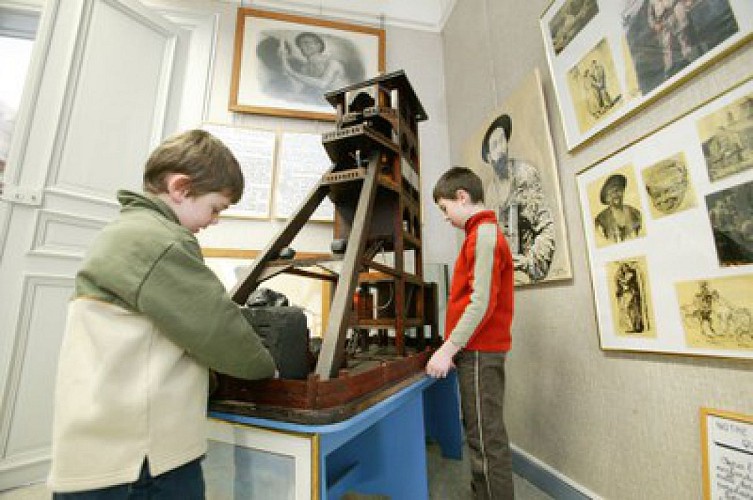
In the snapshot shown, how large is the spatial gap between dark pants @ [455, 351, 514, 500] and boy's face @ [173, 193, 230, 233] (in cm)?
79

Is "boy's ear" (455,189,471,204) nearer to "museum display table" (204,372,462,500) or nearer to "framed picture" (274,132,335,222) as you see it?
"museum display table" (204,372,462,500)

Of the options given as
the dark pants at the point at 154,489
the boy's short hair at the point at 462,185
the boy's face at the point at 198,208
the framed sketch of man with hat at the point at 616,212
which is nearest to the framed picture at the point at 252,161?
the boy's short hair at the point at 462,185

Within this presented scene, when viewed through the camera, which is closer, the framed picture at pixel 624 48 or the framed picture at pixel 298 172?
the framed picture at pixel 624 48

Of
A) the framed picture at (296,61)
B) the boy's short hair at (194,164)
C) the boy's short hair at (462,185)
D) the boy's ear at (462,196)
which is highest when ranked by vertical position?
the framed picture at (296,61)

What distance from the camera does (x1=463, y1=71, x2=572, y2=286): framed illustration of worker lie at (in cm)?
118

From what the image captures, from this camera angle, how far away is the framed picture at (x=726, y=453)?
0.65 meters

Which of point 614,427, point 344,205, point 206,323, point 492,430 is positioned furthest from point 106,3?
point 614,427

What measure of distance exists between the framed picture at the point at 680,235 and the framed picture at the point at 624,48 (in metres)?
0.11

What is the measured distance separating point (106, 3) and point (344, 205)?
161cm

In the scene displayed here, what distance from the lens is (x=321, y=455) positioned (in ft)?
1.77

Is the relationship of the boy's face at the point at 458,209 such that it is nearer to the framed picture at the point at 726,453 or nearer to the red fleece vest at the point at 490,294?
the red fleece vest at the point at 490,294

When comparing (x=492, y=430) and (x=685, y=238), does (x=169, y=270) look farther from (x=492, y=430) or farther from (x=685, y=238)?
(x=685, y=238)

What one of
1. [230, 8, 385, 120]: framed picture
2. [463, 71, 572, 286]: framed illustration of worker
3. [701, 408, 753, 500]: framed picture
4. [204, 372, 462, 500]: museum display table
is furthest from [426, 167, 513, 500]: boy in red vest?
[230, 8, 385, 120]: framed picture

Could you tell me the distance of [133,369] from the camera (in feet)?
1.73
